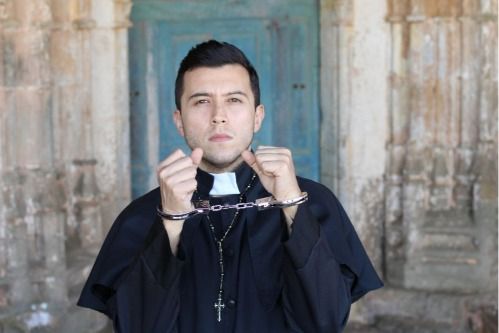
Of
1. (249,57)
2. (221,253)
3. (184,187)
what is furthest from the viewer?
(249,57)

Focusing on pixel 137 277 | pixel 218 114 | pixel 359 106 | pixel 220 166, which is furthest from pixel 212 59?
pixel 359 106

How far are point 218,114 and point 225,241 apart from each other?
373mm

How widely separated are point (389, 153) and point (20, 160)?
2.22 m

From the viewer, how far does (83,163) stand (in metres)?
5.55

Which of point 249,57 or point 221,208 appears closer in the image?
point 221,208

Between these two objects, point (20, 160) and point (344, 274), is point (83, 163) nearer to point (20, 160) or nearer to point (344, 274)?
point (20, 160)

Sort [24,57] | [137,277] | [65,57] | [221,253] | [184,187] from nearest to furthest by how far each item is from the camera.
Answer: [184,187] → [137,277] → [221,253] → [24,57] → [65,57]

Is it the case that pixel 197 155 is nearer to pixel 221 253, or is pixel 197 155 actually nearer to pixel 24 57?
pixel 221 253

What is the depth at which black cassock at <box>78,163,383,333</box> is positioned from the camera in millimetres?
2346

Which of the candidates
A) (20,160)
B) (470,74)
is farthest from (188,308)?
(470,74)

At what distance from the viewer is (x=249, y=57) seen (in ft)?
19.0

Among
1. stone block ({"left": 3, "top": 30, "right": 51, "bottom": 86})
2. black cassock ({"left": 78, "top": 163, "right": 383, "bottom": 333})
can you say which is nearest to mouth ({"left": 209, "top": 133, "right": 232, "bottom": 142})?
A: black cassock ({"left": 78, "top": 163, "right": 383, "bottom": 333})

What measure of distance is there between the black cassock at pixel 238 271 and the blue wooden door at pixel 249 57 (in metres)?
3.09

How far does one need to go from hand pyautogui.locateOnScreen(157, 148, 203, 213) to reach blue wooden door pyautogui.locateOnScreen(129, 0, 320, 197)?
359 cm
